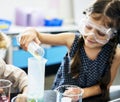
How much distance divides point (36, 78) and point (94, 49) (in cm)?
63

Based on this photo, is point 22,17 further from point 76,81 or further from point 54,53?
point 76,81

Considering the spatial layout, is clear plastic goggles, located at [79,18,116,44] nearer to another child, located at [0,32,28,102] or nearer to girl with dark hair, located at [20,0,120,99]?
girl with dark hair, located at [20,0,120,99]

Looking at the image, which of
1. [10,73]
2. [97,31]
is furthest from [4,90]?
[97,31]

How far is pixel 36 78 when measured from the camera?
743mm

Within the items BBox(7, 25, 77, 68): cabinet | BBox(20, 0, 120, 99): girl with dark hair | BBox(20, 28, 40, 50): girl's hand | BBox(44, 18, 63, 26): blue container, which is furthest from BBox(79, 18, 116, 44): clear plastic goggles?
BBox(44, 18, 63, 26): blue container

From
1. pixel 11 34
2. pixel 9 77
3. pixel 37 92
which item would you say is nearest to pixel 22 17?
pixel 11 34

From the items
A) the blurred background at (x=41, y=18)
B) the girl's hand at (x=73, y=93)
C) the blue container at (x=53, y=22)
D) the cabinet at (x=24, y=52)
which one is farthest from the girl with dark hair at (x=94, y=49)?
the blue container at (x=53, y=22)

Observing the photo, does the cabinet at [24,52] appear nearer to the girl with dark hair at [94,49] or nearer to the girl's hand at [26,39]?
the girl with dark hair at [94,49]

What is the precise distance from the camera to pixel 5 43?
3.36 feet

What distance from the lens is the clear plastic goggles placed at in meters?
1.10

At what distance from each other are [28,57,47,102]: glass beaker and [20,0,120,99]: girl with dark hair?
358 millimetres

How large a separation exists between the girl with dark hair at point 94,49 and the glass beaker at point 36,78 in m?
0.36

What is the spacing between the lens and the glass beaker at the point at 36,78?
73 cm

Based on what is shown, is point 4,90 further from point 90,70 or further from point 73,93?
point 90,70
